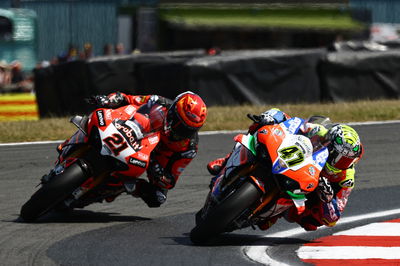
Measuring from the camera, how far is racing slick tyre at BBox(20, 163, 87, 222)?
806 centimetres

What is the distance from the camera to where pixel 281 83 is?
17.2 m

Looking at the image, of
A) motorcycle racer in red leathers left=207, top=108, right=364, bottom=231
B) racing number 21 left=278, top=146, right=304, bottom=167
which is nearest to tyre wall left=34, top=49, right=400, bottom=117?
motorcycle racer in red leathers left=207, top=108, right=364, bottom=231

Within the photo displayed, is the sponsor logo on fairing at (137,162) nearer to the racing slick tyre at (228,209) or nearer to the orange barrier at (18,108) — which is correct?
the racing slick tyre at (228,209)

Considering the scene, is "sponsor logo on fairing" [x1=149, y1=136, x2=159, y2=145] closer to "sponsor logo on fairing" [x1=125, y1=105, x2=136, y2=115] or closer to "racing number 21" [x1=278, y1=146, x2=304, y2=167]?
"sponsor logo on fairing" [x1=125, y1=105, x2=136, y2=115]

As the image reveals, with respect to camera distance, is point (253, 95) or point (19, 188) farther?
point (253, 95)

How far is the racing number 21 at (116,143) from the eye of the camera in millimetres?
8258

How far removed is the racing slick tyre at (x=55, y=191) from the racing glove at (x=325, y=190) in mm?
2082

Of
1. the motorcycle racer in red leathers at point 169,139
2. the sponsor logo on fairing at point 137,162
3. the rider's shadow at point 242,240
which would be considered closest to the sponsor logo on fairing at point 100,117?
the motorcycle racer in red leathers at point 169,139

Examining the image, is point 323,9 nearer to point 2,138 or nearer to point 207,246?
point 2,138

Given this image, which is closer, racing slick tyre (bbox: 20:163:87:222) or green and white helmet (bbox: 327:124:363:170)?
green and white helmet (bbox: 327:124:363:170)

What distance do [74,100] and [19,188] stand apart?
6.69 m

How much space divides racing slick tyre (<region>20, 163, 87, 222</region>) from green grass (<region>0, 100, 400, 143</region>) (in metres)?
5.69

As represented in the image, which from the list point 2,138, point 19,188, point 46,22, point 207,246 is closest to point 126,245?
point 207,246

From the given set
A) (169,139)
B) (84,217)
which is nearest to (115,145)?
(169,139)
